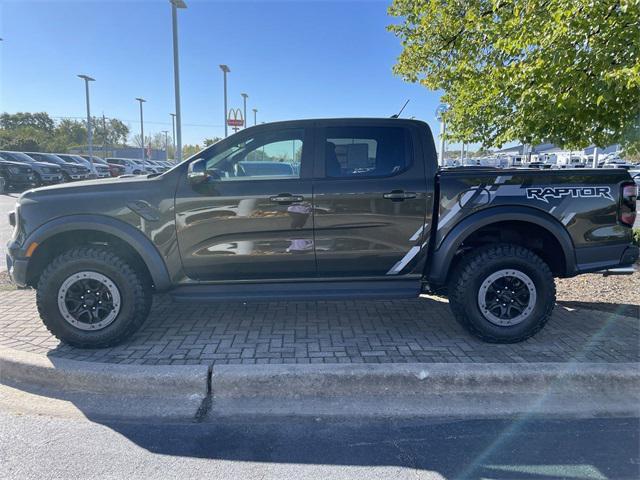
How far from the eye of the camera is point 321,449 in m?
2.65

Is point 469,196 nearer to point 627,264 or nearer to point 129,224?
point 627,264

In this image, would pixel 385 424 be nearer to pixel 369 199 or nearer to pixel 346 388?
pixel 346 388

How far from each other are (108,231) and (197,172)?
902 millimetres

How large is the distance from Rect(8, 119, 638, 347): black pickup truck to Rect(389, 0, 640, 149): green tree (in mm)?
1124

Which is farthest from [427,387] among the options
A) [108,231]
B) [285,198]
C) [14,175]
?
[14,175]

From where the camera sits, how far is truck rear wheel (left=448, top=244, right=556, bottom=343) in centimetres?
375

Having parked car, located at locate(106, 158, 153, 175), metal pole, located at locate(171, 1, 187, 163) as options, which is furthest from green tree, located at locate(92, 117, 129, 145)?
metal pole, located at locate(171, 1, 187, 163)

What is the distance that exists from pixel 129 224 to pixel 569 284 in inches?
217

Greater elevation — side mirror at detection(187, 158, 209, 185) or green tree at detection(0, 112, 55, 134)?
green tree at detection(0, 112, 55, 134)

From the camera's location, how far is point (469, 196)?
3.71 metres

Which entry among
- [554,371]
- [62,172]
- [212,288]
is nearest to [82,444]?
[212,288]

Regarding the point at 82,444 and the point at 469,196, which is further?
the point at 469,196

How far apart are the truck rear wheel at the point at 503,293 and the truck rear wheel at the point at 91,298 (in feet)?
9.24

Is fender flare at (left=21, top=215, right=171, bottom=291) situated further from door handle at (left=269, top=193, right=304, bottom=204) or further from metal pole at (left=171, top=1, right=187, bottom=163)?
metal pole at (left=171, top=1, right=187, bottom=163)
